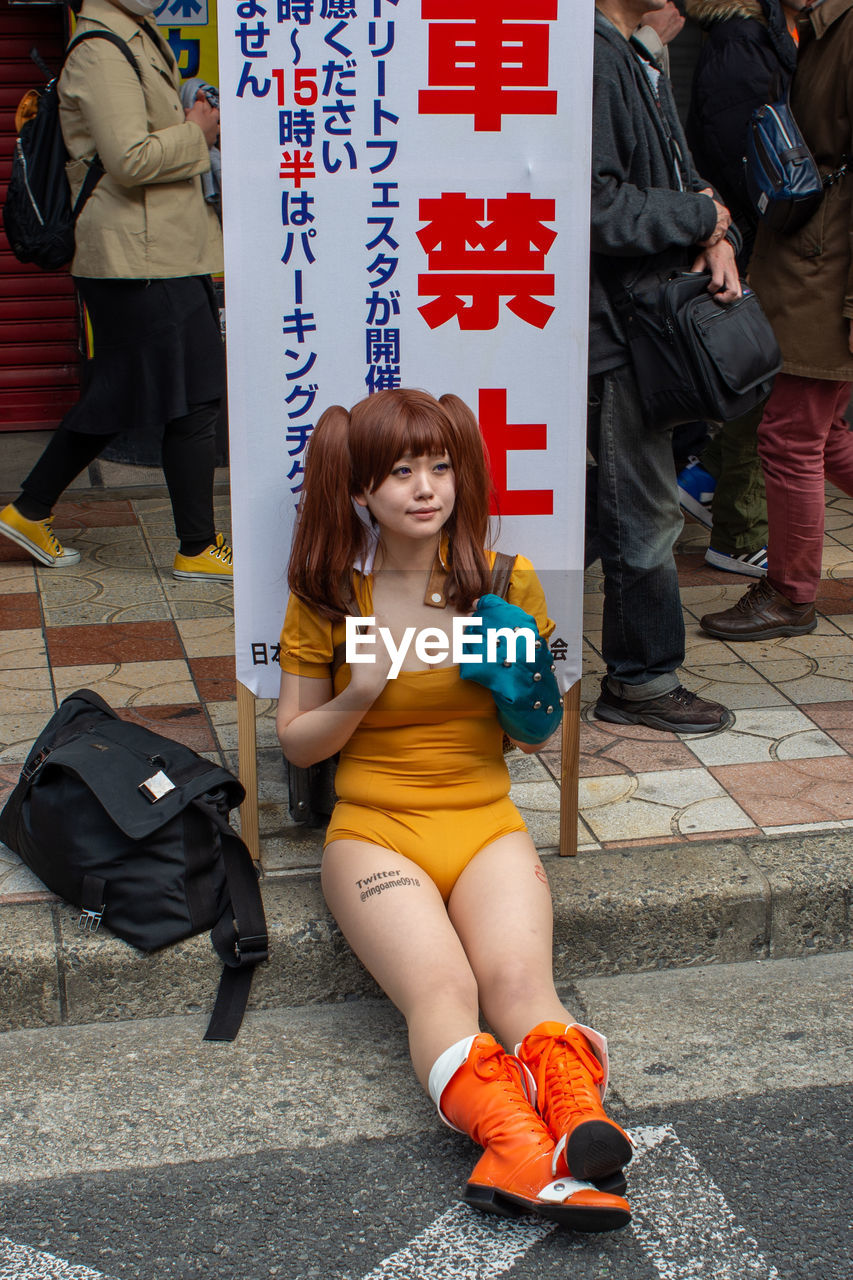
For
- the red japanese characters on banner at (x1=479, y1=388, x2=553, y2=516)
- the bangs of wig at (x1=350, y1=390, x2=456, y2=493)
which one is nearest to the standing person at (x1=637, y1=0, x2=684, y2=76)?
the red japanese characters on banner at (x1=479, y1=388, x2=553, y2=516)

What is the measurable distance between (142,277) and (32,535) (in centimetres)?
102

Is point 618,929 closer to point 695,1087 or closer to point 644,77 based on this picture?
point 695,1087

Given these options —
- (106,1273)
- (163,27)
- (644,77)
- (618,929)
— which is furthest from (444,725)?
(163,27)

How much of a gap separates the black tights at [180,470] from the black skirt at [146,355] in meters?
0.07

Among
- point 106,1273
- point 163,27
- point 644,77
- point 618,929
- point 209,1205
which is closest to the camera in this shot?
point 106,1273

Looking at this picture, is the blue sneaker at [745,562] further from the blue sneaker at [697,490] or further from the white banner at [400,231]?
the white banner at [400,231]

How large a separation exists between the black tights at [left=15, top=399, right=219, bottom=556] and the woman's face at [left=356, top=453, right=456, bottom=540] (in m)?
2.34

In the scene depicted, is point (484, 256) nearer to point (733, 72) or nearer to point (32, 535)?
point (733, 72)

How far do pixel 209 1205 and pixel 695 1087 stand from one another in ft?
3.00

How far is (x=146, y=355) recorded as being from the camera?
4.68m

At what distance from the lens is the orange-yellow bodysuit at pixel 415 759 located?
2.66 meters

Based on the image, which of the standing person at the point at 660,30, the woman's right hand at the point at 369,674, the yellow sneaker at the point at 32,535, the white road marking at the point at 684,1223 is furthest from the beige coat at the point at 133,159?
the white road marking at the point at 684,1223

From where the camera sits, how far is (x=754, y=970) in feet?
9.66

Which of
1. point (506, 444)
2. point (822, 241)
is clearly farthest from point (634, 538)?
point (822, 241)
